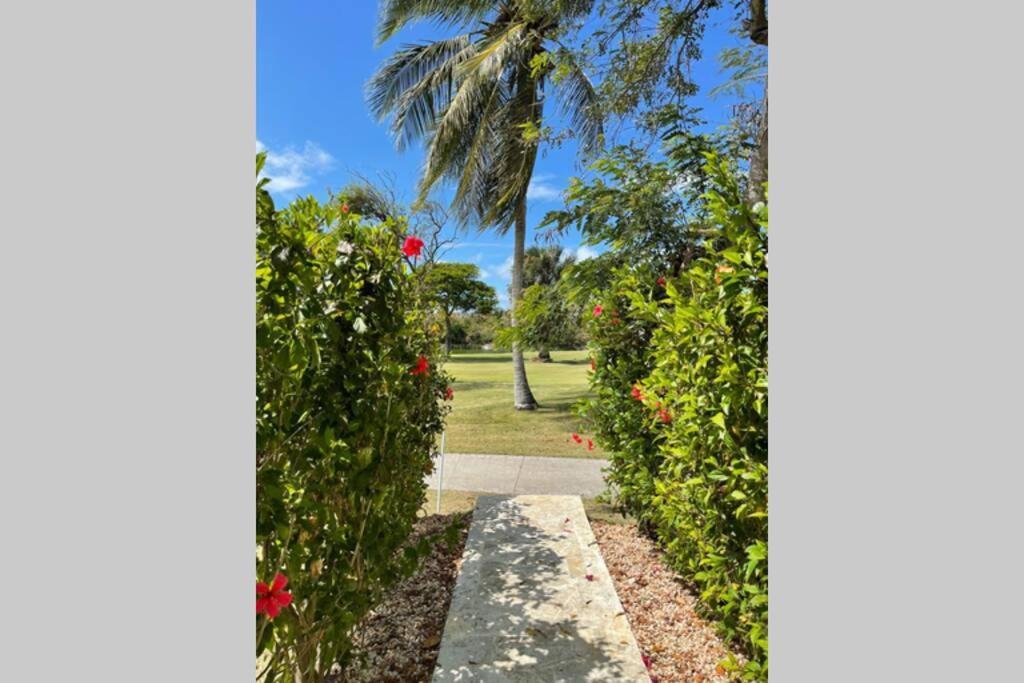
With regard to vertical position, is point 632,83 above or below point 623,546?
above

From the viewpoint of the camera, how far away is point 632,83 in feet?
12.7

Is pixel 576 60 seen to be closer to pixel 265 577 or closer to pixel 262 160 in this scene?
pixel 262 160

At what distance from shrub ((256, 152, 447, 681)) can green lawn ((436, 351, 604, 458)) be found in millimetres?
2906

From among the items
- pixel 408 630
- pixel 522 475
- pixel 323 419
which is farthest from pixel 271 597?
pixel 522 475

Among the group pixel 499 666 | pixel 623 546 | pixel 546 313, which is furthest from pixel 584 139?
pixel 499 666

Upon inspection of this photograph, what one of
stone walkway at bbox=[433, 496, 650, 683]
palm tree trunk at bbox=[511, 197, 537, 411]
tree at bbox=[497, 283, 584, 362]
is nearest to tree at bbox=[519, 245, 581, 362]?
tree at bbox=[497, 283, 584, 362]

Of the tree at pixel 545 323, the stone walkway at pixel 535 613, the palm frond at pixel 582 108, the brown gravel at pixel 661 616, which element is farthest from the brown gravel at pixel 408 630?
the palm frond at pixel 582 108

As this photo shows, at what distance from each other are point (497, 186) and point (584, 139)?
3537 mm

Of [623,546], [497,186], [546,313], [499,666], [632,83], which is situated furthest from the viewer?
[497,186]

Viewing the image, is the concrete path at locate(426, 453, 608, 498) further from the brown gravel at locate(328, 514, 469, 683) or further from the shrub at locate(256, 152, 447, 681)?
the shrub at locate(256, 152, 447, 681)

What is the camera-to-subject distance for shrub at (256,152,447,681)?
1031mm

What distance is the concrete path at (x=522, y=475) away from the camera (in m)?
5.13
